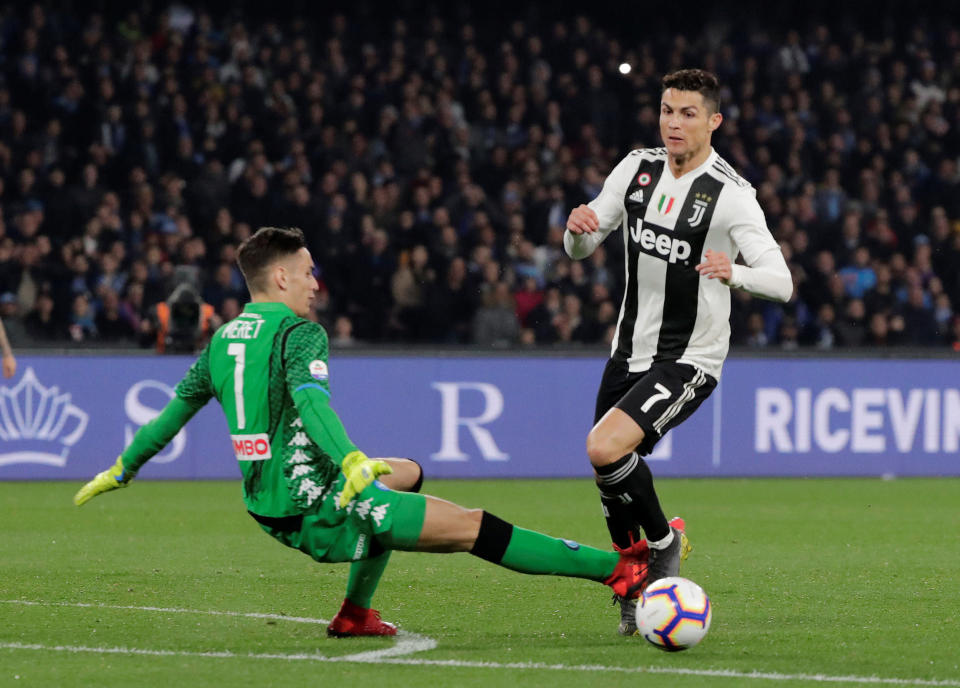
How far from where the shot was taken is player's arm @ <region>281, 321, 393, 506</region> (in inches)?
183

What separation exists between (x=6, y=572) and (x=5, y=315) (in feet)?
21.4

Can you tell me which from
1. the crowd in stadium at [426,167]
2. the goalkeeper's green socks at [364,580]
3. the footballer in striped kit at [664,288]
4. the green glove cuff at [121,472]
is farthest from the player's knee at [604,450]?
the crowd in stadium at [426,167]

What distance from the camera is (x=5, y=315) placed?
1355 cm

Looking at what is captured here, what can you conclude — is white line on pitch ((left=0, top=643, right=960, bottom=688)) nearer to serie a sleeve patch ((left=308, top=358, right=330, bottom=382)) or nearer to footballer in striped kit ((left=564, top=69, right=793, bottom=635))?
footballer in striped kit ((left=564, top=69, right=793, bottom=635))

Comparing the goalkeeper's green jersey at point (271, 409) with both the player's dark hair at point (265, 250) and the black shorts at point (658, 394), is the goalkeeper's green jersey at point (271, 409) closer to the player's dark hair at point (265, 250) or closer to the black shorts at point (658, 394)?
the player's dark hair at point (265, 250)

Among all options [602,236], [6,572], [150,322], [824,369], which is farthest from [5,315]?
[602,236]

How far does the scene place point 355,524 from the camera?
5.19 m

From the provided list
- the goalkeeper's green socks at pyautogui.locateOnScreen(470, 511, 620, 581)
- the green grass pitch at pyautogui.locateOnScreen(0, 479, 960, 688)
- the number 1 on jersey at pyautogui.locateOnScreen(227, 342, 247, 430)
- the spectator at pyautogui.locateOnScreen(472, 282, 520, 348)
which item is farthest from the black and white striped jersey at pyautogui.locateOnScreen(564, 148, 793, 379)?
the spectator at pyautogui.locateOnScreen(472, 282, 520, 348)

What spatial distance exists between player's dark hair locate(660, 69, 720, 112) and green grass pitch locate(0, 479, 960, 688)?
2045mm

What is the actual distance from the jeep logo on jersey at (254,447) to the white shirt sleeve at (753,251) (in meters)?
1.74

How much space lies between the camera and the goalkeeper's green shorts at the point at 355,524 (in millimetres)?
5172

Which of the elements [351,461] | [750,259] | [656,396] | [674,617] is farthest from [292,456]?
[750,259]

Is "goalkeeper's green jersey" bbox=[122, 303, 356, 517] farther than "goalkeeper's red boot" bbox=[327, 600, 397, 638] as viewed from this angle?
No

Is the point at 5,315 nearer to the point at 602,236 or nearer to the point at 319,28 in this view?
the point at 319,28
